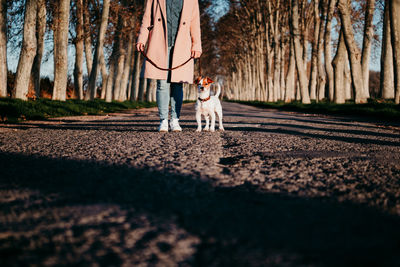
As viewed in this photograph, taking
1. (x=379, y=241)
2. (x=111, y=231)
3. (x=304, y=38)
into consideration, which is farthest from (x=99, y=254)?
(x=304, y=38)

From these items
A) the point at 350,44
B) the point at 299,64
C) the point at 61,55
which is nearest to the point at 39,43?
the point at 61,55

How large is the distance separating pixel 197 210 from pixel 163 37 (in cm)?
411

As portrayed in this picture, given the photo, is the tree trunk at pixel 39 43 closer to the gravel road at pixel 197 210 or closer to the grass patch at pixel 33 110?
the grass patch at pixel 33 110

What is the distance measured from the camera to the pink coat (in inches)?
205

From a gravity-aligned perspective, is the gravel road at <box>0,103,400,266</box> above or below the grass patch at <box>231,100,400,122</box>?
below

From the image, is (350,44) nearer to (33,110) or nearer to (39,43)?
(33,110)

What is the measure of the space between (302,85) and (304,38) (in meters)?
7.48

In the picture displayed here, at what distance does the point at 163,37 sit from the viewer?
5.25m

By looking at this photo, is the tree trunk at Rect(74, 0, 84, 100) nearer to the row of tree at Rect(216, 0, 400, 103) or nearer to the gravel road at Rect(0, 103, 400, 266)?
the row of tree at Rect(216, 0, 400, 103)

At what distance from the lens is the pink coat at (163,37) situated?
17.0 ft

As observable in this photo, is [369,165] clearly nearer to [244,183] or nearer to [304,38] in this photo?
[244,183]

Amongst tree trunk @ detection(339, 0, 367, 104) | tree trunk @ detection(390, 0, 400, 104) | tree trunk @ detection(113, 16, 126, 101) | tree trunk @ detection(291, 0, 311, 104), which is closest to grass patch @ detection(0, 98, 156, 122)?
tree trunk @ detection(113, 16, 126, 101)

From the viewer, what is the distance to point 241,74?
5694 centimetres

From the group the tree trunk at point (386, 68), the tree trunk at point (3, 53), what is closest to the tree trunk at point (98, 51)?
the tree trunk at point (3, 53)
